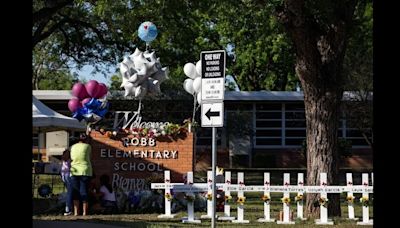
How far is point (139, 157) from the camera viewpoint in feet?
57.3

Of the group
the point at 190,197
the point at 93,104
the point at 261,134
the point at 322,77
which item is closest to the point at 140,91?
the point at 93,104

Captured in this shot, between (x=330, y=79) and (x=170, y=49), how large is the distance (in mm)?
15653

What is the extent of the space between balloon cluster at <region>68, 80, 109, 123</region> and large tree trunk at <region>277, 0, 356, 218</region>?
18.0ft

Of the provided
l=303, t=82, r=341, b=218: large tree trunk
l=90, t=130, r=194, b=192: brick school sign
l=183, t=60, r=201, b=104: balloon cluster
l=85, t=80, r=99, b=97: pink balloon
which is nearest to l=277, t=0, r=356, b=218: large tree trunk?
l=303, t=82, r=341, b=218: large tree trunk

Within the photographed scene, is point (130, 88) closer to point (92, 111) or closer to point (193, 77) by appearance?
point (92, 111)

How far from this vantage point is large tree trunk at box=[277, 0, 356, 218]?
1471cm

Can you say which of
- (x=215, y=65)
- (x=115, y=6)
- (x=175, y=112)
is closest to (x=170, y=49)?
(x=175, y=112)

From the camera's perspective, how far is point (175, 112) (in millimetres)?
32906

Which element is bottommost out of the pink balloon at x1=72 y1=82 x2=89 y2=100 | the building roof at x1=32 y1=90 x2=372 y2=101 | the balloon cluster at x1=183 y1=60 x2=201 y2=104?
the pink balloon at x1=72 y1=82 x2=89 y2=100

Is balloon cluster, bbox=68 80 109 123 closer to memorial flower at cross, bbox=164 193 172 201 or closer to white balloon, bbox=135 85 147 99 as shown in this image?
white balloon, bbox=135 85 147 99

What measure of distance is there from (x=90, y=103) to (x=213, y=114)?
7643mm

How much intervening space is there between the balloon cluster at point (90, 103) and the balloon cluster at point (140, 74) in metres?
0.73

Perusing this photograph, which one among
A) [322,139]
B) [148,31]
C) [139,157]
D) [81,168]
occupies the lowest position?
[81,168]
